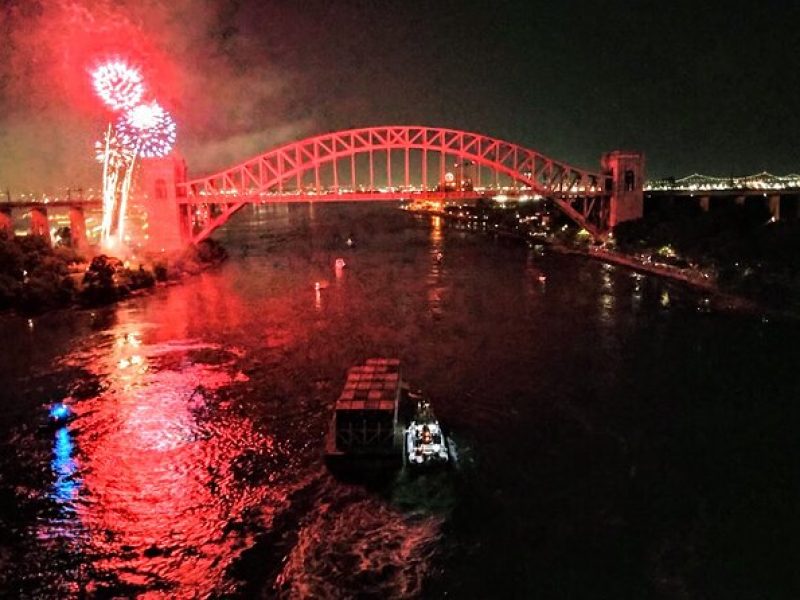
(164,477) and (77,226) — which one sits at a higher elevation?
(77,226)

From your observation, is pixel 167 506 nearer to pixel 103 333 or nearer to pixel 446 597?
pixel 446 597

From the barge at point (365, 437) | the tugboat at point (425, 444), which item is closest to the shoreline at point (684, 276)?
the tugboat at point (425, 444)

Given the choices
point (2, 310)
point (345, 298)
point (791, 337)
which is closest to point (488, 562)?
point (791, 337)

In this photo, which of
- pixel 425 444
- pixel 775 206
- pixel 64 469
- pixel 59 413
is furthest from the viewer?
pixel 775 206

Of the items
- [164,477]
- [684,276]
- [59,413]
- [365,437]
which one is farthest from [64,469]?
[684,276]

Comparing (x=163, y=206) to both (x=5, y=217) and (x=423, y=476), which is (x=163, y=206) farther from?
(x=423, y=476)

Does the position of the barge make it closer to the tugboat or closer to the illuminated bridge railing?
the tugboat

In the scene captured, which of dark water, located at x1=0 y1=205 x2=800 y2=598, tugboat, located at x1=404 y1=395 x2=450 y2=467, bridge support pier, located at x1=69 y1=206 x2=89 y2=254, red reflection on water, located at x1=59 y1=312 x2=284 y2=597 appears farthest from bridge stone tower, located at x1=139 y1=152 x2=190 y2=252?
tugboat, located at x1=404 y1=395 x2=450 y2=467
